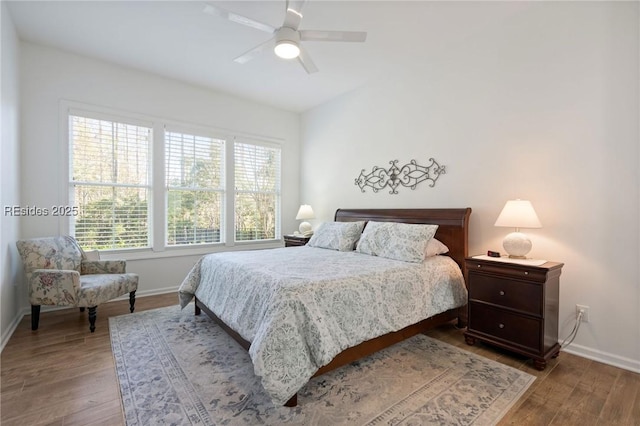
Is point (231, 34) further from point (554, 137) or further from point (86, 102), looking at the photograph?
point (554, 137)

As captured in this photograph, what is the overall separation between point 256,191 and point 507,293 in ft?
13.2

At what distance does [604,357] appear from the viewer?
2428 mm

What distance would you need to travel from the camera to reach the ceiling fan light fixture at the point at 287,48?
2379 millimetres

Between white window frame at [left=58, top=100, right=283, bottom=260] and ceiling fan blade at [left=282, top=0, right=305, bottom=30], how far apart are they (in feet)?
9.13

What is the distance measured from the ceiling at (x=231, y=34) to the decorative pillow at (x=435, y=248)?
2193mm

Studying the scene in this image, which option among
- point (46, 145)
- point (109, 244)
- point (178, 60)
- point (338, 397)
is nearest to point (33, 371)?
point (109, 244)

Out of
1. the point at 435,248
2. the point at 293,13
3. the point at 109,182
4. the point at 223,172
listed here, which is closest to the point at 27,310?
the point at 109,182

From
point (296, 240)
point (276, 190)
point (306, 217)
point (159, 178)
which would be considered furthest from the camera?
point (276, 190)

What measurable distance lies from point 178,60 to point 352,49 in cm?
216

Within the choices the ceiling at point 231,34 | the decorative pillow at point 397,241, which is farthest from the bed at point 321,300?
the ceiling at point 231,34

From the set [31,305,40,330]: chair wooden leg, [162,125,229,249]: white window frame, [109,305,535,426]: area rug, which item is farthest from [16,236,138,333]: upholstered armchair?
[162,125,229,249]: white window frame

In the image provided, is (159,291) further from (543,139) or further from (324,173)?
(543,139)

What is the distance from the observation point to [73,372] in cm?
220

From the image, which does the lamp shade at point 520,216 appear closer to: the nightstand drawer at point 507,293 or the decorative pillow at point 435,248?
the nightstand drawer at point 507,293
